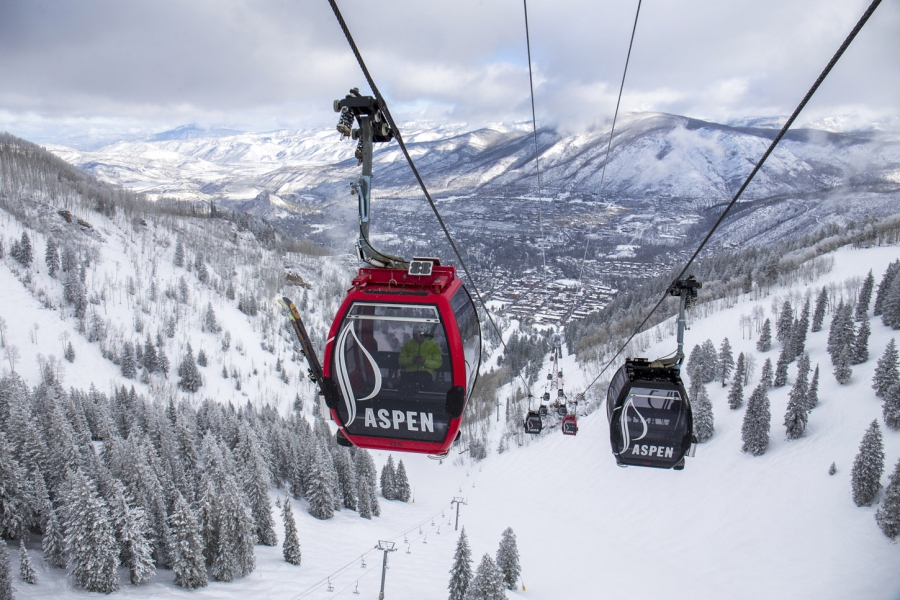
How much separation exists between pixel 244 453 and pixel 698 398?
53116 millimetres

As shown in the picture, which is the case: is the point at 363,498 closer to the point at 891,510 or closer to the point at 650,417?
the point at 891,510

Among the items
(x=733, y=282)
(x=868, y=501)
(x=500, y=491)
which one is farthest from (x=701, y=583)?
(x=733, y=282)

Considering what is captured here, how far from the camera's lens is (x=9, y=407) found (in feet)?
138

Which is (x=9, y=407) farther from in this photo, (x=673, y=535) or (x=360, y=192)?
(x=673, y=535)

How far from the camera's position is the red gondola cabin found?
7449 mm

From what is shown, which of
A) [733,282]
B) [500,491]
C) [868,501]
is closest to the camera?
[868,501]

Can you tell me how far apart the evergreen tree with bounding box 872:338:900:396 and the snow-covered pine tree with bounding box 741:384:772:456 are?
38.3ft

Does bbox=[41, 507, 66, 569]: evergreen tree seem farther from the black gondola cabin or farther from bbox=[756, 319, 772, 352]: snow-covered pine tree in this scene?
bbox=[756, 319, 772, 352]: snow-covered pine tree

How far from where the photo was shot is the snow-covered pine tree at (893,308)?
71000mm

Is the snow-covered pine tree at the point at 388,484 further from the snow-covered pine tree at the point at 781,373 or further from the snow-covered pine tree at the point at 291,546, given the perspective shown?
the snow-covered pine tree at the point at 781,373

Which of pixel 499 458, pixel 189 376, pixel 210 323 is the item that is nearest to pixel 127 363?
pixel 189 376

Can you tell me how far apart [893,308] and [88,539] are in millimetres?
94934

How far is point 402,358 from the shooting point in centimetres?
779

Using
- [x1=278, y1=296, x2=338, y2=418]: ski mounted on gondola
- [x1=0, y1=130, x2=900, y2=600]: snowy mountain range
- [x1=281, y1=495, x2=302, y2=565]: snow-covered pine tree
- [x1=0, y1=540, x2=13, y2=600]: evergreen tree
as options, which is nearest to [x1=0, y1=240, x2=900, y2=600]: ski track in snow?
[x1=0, y1=130, x2=900, y2=600]: snowy mountain range
